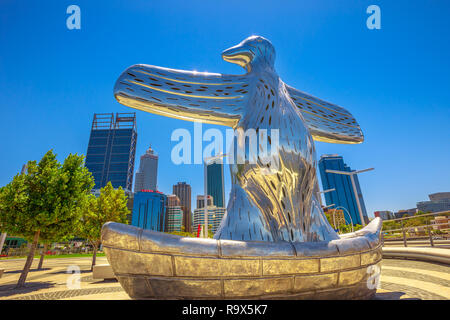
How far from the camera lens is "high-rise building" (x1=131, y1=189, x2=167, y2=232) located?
281 ft

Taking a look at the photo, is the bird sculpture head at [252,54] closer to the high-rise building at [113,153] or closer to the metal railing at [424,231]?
the metal railing at [424,231]

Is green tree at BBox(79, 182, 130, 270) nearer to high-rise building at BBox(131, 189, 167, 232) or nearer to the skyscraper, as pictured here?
high-rise building at BBox(131, 189, 167, 232)

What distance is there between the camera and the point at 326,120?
624 cm

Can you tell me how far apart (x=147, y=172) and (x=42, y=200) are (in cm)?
16274

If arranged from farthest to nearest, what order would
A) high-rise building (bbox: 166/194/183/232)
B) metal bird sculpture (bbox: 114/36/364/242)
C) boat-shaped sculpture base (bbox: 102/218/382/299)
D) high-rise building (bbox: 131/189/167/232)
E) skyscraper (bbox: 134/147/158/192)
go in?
1. skyscraper (bbox: 134/147/158/192)
2. high-rise building (bbox: 166/194/183/232)
3. high-rise building (bbox: 131/189/167/232)
4. metal bird sculpture (bbox: 114/36/364/242)
5. boat-shaped sculpture base (bbox: 102/218/382/299)

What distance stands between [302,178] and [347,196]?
→ 108369 millimetres

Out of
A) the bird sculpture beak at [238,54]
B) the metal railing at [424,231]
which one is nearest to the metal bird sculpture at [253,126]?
the bird sculpture beak at [238,54]

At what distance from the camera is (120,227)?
122 inches

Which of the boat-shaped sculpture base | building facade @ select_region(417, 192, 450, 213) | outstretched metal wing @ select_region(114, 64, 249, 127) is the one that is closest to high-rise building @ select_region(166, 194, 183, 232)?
building facade @ select_region(417, 192, 450, 213)

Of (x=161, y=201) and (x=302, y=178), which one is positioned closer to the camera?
(x=302, y=178)

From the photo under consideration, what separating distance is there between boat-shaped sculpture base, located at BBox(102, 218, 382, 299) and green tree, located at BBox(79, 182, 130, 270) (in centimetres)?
1322

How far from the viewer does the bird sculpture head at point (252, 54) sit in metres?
5.46

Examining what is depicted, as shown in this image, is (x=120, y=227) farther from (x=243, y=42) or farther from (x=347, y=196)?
(x=347, y=196)
